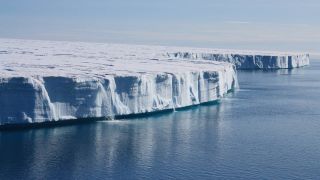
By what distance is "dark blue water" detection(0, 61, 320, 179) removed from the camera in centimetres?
1599

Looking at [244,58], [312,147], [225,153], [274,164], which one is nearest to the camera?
[274,164]

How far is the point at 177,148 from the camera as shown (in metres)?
19.0

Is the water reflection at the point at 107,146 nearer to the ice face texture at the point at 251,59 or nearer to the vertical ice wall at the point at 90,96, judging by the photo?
the vertical ice wall at the point at 90,96

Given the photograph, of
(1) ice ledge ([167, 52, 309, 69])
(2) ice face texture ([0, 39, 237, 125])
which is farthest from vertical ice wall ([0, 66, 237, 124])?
(1) ice ledge ([167, 52, 309, 69])

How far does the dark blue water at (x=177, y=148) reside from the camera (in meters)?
16.0

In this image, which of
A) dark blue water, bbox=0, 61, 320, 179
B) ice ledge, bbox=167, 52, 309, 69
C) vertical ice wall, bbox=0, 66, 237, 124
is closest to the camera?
dark blue water, bbox=0, 61, 320, 179

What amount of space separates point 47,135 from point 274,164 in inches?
332

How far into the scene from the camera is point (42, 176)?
15.3 m

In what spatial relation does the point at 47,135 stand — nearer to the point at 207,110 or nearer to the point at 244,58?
the point at 207,110

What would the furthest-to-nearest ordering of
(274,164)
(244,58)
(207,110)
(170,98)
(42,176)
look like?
(244,58)
(207,110)
(170,98)
(274,164)
(42,176)

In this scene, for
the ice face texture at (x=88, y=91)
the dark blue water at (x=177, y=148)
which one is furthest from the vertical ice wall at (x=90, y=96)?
the dark blue water at (x=177, y=148)

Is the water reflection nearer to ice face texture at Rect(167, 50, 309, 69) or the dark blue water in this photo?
the dark blue water

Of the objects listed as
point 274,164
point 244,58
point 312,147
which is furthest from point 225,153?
point 244,58

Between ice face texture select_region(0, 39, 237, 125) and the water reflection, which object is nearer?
the water reflection
